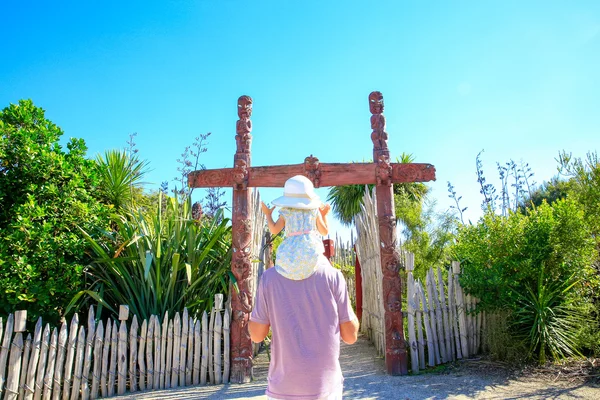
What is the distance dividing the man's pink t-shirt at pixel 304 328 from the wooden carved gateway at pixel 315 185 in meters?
3.42

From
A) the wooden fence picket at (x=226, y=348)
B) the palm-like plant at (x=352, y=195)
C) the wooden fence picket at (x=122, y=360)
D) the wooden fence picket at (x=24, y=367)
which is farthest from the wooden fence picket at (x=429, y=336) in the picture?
the palm-like plant at (x=352, y=195)

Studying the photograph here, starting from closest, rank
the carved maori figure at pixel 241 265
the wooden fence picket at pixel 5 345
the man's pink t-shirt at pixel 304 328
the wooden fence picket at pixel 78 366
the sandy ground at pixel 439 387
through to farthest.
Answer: the man's pink t-shirt at pixel 304 328 → the sandy ground at pixel 439 387 → the wooden fence picket at pixel 5 345 → the wooden fence picket at pixel 78 366 → the carved maori figure at pixel 241 265

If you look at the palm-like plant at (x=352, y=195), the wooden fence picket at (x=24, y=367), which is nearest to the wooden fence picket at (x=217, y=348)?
the wooden fence picket at (x=24, y=367)

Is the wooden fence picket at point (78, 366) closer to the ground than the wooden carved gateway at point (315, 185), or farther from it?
closer to the ground

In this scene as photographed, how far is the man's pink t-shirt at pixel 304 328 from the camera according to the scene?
179 centimetres

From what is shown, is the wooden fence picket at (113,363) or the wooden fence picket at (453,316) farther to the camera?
the wooden fence picket at (453,316)

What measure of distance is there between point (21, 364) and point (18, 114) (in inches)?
123

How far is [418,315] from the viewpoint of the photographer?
5352 mm

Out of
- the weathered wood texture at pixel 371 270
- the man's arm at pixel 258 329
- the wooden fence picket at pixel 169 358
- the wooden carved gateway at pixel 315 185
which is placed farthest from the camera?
the weathered wood texture at pixel 371 270

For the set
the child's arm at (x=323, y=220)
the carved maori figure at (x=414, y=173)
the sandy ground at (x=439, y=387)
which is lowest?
the sandy ground at (x=439, y=387)

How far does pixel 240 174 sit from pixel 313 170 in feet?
3.27

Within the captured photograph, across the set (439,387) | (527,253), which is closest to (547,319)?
(527,253)

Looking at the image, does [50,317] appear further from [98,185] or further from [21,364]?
[98,185]

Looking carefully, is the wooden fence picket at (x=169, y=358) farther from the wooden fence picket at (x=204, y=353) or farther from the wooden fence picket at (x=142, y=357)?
the wooden fence picket at (x=204, y=353)
